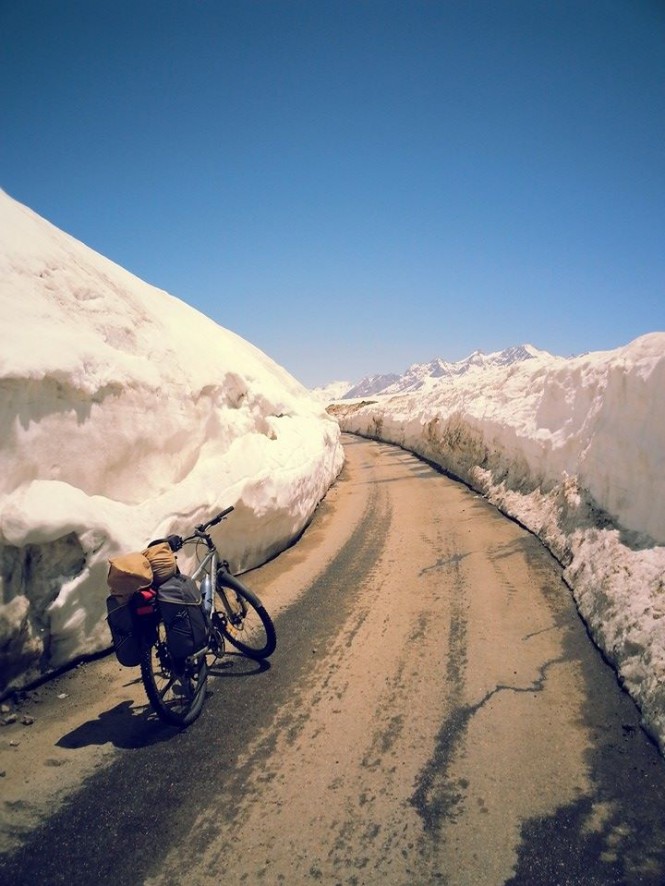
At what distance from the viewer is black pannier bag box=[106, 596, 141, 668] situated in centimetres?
398

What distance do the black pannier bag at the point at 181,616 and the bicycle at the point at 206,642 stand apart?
0.09 metres

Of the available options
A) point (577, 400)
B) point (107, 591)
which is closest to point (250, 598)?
point (107, 591)

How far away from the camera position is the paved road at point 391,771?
9.56ft

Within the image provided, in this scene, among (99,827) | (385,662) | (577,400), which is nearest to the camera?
(99,827)

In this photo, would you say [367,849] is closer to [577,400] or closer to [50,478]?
[50,478]

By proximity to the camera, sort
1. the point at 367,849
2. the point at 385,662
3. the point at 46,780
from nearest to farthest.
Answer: the point at 367,849
the point at 46,780
the point at 385,662

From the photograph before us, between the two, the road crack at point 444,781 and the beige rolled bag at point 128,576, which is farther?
the beige rolled bag at point 128,576

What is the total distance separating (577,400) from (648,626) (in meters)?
5.58

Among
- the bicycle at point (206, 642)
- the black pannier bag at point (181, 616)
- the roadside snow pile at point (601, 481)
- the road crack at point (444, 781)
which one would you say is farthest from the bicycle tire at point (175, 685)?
the roadside snow pile at point (601, 481)

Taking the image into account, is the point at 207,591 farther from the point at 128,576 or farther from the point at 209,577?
the point at 128,576

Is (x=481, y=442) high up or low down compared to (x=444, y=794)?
up

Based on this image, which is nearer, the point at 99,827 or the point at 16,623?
the point at 99,827

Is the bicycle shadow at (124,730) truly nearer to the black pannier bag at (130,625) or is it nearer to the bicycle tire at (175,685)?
the bicycle tire at (175,685)

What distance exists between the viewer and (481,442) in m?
13.8
